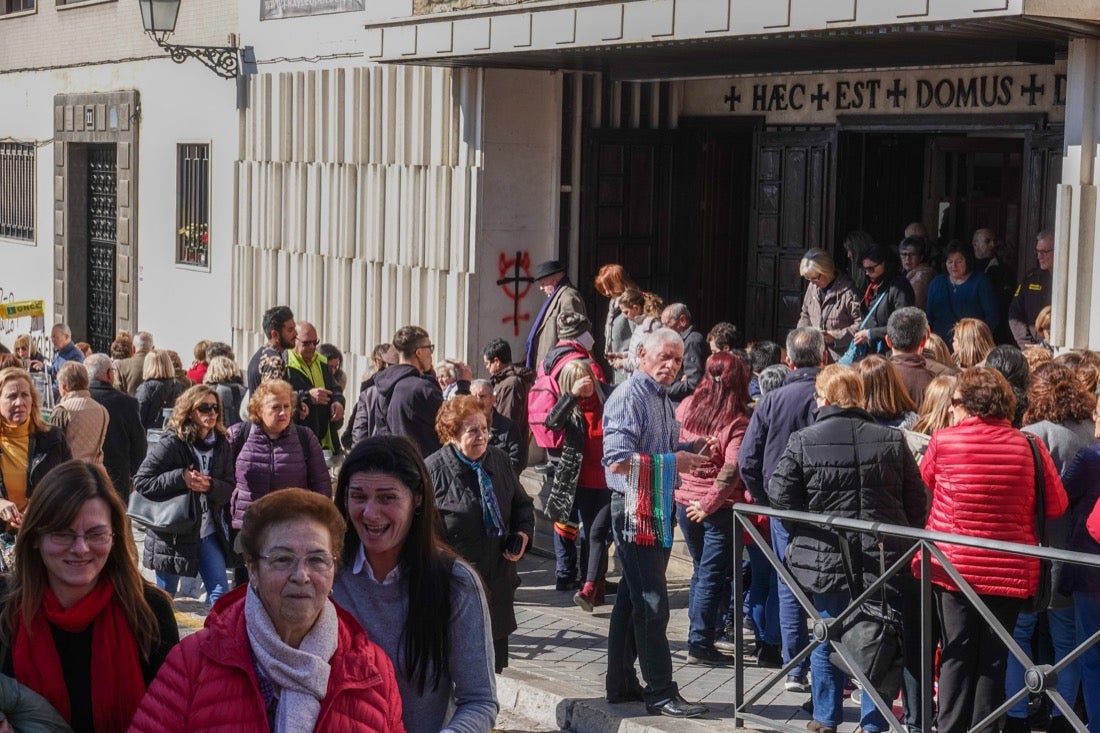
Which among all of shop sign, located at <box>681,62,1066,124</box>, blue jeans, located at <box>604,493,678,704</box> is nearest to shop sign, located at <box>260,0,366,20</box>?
shop sign, located at <box>681,62,1066,124</box>

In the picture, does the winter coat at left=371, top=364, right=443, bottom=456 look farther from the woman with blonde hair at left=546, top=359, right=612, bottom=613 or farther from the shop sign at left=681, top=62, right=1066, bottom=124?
the shop sign at left=681, top=62, right=1066, bottom=124

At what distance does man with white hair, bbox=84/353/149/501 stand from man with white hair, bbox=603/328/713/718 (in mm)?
4224

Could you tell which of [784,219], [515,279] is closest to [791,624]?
[515,279]

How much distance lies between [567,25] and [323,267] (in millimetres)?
5027

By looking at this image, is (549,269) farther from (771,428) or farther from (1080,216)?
(771,428)

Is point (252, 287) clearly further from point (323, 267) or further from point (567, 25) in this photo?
point (567, 25)

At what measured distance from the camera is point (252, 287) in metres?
16.9

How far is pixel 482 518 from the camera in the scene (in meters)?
7.61

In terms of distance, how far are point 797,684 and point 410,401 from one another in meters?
3.17

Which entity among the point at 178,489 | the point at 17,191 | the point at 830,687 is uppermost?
the point at 17,191

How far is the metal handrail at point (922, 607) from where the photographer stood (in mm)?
6168

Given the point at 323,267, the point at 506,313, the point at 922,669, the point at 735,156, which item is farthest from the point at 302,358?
the point at 922,669

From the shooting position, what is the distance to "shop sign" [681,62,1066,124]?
12.2 m

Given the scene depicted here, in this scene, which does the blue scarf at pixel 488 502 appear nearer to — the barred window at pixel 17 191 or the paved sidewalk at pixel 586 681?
the paved sidewalk at pixel 586 681
